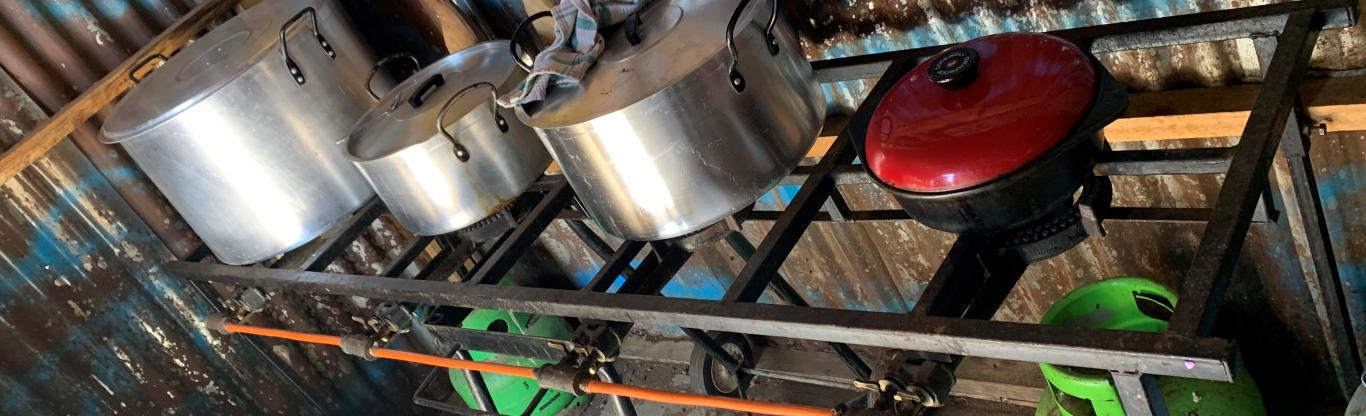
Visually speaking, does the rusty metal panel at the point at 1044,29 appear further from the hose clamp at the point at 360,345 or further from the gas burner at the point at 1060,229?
the hose clamp at the point at 360,345

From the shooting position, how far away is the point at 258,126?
233cm

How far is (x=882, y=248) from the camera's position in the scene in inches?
124

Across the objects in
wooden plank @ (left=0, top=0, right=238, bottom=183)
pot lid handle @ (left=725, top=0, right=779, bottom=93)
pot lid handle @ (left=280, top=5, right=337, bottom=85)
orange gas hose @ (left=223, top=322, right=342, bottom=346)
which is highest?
wooden plank @ (left=0, top=0, right=238, bottom=183)

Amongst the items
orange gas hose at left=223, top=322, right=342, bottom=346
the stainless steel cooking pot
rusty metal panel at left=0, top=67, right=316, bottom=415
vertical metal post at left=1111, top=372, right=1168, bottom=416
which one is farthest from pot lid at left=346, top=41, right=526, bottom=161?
rusty metal panel at left=0, top=67, right=316, bottom=415

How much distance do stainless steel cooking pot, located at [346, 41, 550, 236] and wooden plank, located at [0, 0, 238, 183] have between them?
1010mm

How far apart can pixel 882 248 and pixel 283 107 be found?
1.86 m

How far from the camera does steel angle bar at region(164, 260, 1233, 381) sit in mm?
1231

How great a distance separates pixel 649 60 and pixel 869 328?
628 millimetres

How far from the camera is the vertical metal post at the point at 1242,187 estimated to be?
1.27m

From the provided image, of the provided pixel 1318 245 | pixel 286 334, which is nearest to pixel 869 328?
pixel 1318 245

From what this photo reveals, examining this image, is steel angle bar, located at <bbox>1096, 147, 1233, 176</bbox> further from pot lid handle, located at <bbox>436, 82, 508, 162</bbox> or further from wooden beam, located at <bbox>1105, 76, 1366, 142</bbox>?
pot lid handle, located at <bbox>436, 82, 508, 162</bbox>

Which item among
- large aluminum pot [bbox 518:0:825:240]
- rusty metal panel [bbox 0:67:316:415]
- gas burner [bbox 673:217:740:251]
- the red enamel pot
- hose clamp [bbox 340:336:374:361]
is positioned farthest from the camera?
rusty metal panel [bbox 0:67:316:415]

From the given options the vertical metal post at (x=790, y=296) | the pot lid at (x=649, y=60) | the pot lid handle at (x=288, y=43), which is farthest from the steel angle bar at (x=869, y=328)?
the vertical metal post at (x=790, y=296)

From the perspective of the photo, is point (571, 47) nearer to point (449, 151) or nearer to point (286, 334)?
point (449, 151)
